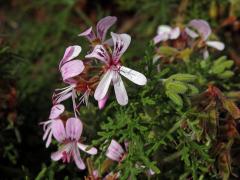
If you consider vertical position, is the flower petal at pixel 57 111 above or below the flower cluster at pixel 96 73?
below

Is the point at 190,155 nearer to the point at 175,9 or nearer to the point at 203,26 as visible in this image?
the point at 203,26

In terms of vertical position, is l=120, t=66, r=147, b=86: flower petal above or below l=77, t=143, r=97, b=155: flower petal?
above

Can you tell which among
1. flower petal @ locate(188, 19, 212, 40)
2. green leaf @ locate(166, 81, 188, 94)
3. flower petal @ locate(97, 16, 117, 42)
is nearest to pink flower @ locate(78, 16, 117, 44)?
flower petal @ locate(97, 16, 117, 42)

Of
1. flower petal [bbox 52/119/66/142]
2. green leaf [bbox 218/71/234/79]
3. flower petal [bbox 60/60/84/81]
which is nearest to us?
flower petal [bbox 60/60/84/81]

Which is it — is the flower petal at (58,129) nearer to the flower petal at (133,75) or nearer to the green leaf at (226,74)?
the flower petal at (133,75)

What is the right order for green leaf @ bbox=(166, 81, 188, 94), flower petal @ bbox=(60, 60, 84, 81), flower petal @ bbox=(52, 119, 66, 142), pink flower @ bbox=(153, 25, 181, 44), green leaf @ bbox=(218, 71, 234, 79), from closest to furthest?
flower petal @ bbox=(60, 60, 84, 81) < green leaf @ bbox=(166, 81, 188, 94) < flower petal @ bbox=(52, 119, 66, 142) < green leaf @ bbox=(218, 71, 234, 79) < pink flower @ bbox=(153, 25, 181, 44)

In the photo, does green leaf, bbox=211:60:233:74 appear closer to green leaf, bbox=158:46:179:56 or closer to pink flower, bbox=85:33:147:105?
green leaf, bbox=158:46:179:56

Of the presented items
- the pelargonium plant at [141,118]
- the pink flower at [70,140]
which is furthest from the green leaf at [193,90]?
the pink flower at [70,140]
